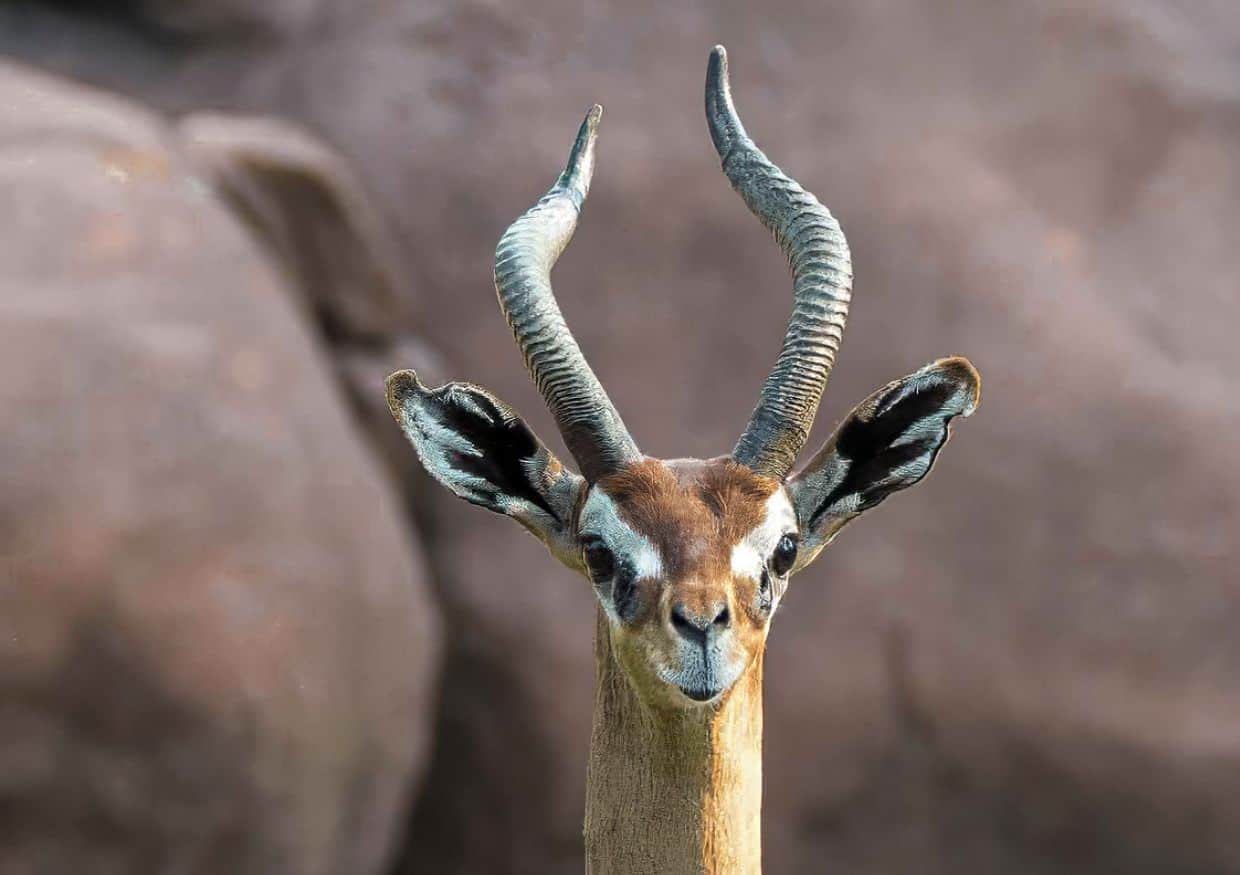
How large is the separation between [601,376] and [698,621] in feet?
18.9

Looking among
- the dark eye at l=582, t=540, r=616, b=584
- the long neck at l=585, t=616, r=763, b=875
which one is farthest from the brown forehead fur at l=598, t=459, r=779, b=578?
the long neck at l=585, t=616, r=763, b=875

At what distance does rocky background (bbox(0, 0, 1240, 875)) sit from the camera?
7848mm

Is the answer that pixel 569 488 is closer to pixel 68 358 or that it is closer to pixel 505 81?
pixel 68 358

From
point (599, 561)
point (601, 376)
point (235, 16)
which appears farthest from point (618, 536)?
point (235, 16)

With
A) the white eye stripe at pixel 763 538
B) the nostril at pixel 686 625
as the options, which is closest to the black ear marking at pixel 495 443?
the white eye stripe at pixel 763 538

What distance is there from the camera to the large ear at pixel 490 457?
4.32 m

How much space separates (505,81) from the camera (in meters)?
9.73

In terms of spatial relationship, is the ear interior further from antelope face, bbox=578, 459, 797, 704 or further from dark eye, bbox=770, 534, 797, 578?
dark eye, bbox=770, 534, 797, 578

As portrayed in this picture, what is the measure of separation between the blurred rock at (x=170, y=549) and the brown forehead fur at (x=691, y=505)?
163 inches

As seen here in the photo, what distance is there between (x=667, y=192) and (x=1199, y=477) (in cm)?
332

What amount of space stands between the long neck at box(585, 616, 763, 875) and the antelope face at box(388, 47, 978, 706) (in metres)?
0.16

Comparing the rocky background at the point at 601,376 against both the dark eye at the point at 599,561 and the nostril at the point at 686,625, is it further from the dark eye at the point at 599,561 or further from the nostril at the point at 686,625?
the nostril at the point at 686,625

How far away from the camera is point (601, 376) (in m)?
9.37

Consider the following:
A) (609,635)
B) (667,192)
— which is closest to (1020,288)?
(667,192)
